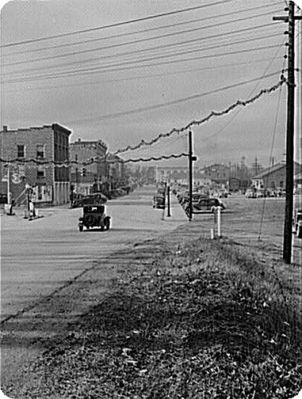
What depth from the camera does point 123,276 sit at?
9.38 ft

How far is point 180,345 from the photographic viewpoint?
74.2 inches

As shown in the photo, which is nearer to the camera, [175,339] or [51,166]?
[175,339]

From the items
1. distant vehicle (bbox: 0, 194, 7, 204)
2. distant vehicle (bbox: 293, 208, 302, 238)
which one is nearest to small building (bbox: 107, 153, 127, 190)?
distant vehicle (bbox: 0, 194, 7, 204)

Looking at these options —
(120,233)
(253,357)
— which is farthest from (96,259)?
(253,357)

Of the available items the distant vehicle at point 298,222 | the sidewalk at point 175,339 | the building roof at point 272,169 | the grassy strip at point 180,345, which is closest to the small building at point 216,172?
the building roof at point 272,169

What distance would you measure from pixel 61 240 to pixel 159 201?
2.14 ft

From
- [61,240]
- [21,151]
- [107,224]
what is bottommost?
[61,240]

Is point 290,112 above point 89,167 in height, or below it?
above

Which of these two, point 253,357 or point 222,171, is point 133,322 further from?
point 222,171

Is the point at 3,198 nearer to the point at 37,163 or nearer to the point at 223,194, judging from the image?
the point at 37,163

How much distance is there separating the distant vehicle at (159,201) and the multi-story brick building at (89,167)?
1.63 feet

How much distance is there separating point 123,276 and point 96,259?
0.49 meters

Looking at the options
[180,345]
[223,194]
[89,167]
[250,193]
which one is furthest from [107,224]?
[180,345]

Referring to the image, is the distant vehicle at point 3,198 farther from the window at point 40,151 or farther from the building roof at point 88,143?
the building roof at point 88,143
